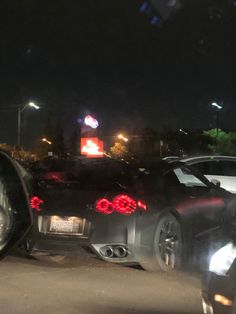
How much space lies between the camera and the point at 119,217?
7.50 meters

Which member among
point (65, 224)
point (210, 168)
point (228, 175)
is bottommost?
point (65, 224)

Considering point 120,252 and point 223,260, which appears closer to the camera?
point 223,260

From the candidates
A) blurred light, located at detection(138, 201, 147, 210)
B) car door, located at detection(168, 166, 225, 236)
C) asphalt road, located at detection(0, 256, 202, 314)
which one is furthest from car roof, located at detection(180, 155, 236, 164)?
blurred light, located at detection(138, 201, 147, 210)

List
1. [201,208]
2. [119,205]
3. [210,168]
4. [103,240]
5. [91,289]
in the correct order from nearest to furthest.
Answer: [91,289]
[103,240]
[119,205]
[201,208]
[210,168]

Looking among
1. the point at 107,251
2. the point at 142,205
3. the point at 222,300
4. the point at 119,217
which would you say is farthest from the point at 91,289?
the point at 222,300

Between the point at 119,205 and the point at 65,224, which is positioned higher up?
the point at 119,205

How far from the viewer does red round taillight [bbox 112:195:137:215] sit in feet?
24.7

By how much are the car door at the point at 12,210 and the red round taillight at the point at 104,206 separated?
3.73 meters

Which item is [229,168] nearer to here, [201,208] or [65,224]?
[201,208]

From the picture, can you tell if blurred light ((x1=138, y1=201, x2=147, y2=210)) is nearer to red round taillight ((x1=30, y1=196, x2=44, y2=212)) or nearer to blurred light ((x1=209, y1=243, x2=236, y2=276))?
red round taillight ((x1=30, y1=196, x2=44, y2=212))

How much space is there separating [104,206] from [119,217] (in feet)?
0.76

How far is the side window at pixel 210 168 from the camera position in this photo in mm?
13695

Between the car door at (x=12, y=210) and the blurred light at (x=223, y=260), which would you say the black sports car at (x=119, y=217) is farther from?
the car door at (x=12, y=210)

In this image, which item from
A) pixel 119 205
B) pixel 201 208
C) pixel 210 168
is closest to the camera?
pixel 119 205
